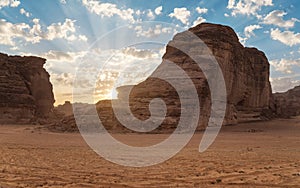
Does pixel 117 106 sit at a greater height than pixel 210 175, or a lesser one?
greater

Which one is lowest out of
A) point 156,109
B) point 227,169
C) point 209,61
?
point 227,169

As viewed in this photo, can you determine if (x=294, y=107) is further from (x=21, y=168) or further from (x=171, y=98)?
(x=21, y=168)

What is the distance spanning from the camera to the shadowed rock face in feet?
147

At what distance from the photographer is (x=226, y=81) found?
1468 inches

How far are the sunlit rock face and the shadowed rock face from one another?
1723cm

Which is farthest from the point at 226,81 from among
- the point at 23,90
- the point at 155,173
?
the point at 23,90

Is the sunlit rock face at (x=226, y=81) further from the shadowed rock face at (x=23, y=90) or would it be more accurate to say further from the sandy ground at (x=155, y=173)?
the sandy ground at (x=155, y=173)

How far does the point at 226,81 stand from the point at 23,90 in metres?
30.4

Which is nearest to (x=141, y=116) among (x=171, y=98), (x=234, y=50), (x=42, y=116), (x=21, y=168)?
(x=171, y=98)

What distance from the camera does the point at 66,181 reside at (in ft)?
25.9

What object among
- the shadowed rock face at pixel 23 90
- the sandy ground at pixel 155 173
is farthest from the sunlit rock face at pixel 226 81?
the sandy ground at pixel 155 173

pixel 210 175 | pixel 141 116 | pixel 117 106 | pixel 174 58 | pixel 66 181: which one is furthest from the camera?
pixel 174 58

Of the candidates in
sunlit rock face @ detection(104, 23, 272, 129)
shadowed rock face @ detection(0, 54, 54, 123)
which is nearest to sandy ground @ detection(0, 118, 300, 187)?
sunlit rock face @ detection(104, 23, 272, 129)

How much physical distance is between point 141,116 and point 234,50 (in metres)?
17.5
